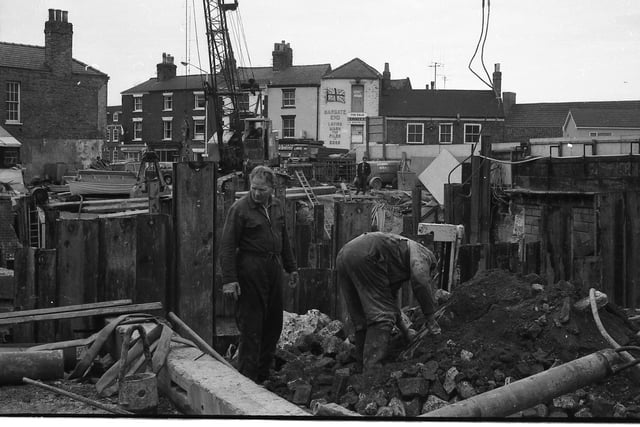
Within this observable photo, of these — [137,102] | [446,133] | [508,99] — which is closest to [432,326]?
[508,99]

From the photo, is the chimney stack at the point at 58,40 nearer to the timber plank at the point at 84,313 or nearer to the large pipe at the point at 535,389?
the timber plank at the point at 84,313

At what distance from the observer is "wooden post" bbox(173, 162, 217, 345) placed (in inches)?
246

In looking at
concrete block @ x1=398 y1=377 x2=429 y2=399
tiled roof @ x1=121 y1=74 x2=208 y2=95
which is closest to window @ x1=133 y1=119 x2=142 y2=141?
tiled roof @ x1=121 y1=74 x2=208 y2=95

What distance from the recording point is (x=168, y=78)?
29.5ft

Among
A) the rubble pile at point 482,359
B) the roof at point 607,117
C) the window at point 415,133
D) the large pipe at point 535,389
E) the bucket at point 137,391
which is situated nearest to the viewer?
the large pipe at point 535,389

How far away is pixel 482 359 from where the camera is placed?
5.15 meters

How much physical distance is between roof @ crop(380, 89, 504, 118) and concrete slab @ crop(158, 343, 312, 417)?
399 cm

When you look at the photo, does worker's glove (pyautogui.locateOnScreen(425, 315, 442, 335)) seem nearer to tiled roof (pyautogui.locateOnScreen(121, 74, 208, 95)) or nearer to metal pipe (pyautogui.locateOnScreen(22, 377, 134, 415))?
metal pipe (pyautogui.locateOnScreen(22, 377, 134, 415))

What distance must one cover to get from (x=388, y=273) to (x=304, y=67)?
2.87 metres

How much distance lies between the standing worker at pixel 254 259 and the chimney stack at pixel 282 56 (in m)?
1.43

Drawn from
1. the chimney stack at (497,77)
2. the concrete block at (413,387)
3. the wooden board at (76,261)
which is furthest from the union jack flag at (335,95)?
the concrete block at (413,387)

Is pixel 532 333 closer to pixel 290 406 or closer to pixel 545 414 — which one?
pixel 545 414

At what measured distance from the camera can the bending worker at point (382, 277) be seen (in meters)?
5.62

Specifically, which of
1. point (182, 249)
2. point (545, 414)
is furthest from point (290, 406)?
point (182, 249)
